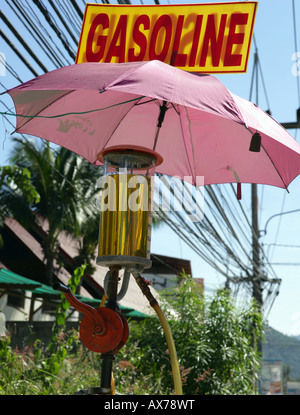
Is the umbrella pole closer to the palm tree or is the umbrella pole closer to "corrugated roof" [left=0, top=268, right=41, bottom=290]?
"corrugated roof" [left=0, top=268, right=41, bottom=290]

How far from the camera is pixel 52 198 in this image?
1881 cm

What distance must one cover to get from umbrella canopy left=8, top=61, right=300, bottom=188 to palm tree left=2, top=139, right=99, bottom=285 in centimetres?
1502

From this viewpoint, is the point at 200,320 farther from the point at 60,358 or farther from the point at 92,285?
the point at 92,285

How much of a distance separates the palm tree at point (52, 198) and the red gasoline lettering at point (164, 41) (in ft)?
48.7

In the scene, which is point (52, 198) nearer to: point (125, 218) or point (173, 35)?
point (173, 35)

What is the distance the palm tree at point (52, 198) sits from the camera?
18250mm

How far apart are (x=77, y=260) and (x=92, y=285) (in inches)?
55.2

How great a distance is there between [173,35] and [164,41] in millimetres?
73

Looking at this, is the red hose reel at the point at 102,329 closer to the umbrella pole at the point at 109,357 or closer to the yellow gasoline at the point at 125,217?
the umbrella pole at the point at 109,357

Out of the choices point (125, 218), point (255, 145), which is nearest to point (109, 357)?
point (125, 218)

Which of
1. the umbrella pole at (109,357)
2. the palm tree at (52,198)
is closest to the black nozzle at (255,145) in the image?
the umbrella pole at (109,357)
